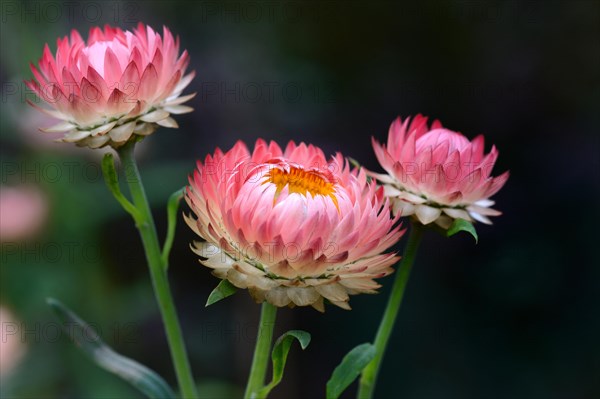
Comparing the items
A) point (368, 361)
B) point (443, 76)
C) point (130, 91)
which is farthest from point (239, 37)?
point (368, 361)

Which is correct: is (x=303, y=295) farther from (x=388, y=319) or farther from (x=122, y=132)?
(x=122, y=132)

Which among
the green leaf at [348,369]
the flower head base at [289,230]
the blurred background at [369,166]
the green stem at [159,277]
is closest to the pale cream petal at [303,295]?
the flower head base at [289,230]

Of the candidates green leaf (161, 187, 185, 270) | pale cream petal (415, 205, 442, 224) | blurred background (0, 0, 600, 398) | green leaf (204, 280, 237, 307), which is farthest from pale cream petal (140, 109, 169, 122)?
blurred background (0, 0, 600, 398)

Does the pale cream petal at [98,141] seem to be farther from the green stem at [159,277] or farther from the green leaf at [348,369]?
the green leaf at [348,369]

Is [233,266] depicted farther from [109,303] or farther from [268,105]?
[268,105]

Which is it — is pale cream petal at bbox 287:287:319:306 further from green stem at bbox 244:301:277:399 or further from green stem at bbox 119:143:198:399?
green stem at bbox 119:143:198:399
